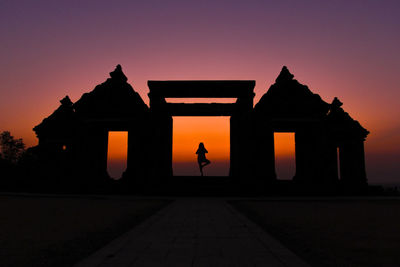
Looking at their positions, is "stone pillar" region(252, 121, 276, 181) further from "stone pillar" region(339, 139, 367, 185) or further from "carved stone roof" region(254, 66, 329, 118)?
"stone pillar" region(339, 139, 367, 185)

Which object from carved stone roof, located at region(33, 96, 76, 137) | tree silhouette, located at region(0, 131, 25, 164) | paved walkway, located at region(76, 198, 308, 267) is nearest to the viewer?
paved walkway, located at region(76, 198, 308, 267)

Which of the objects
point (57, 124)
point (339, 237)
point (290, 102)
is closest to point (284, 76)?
point (290, 102)

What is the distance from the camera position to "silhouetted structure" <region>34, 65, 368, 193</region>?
2348 centimetres

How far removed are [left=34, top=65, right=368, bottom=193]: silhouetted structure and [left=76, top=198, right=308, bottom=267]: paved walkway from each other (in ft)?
48.7

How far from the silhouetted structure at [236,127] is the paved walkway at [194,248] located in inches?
584

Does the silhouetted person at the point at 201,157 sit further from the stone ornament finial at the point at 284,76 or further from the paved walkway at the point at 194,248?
the paved walkway at the point at 194,248

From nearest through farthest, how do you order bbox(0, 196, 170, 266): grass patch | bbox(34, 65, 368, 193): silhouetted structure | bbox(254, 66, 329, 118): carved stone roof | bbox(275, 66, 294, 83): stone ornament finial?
bbox(0, 196, 170, 266): grass patch → bbox(34, 65, 368, 193): silhouetted structure → bbox(254, 66, 329, 118): carved stone roof → bbox(275, 66, 294, 83): stone ornament finial

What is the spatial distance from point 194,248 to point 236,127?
18.8 m

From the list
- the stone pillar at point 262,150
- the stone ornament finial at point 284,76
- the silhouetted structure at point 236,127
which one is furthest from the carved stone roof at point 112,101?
the stone ornament finial at point 284,76

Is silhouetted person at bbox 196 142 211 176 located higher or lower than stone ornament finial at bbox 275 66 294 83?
lower

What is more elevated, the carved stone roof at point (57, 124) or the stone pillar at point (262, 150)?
the carved stone roof at point (57, 124)

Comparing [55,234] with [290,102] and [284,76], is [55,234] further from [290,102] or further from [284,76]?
[284,76]

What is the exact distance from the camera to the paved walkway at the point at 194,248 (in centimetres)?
520

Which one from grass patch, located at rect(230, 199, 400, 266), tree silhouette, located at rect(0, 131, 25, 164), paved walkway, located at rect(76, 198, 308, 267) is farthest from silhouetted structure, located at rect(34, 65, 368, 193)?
tree silhouette, located at rect(0, 131, 25, 164)
